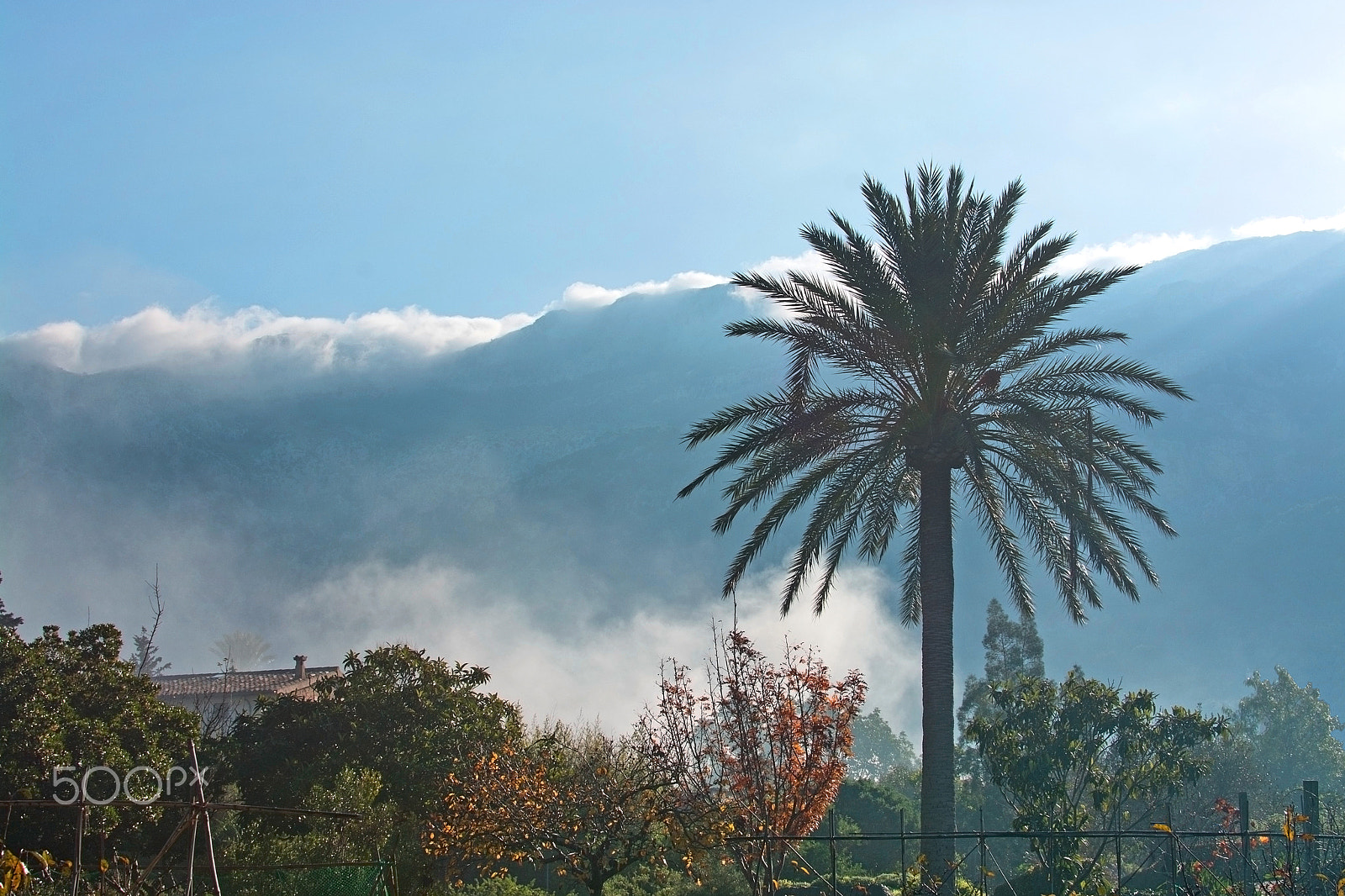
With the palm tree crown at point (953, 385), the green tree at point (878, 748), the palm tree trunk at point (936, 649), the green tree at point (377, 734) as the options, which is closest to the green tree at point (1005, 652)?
the green tree at point (377, 734)

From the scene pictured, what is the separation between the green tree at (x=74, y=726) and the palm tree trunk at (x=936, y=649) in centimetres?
1260

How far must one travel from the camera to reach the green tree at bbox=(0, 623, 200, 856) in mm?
17953

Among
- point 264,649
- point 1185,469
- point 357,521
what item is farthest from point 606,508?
point 1185,469

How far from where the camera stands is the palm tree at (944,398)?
57.2 feet

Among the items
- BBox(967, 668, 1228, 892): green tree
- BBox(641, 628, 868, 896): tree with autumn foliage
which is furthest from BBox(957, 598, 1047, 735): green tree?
BBox(641, 628, 868, 896): tree with autumn foliage

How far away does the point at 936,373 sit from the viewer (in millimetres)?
16984

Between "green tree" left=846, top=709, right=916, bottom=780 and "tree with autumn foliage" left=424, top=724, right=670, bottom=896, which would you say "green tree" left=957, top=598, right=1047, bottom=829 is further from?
"green tree" left=846, top=709, right=916, bottom=780

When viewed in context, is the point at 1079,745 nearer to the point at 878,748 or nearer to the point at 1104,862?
the point at 1104,862

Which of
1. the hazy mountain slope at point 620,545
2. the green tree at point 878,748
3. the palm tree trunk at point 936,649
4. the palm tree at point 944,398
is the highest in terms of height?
the hazy mountain slope at point 620,545

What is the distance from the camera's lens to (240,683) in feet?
192

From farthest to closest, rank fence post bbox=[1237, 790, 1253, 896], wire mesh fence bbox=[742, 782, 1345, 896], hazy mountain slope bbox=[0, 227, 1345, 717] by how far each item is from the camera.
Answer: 1. hazy mountain slope bbox=[0, 227, 1345, 717]
2. fence post bbox=[1237, 790, 1253, 896]
3. wire mesh fence bbox=[742, 782, 1345, 896]

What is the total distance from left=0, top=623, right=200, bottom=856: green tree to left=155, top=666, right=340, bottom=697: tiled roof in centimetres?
3555

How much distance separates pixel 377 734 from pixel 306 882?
8.15 meters

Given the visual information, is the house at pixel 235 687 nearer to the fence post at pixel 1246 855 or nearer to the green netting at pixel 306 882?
the green netting at pixel 306 882
